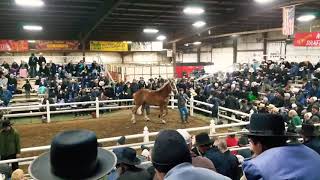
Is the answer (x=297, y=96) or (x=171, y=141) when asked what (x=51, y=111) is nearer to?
(x=297, y=96)

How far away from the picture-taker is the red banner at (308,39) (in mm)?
21125

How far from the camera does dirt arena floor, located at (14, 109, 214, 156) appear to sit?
12.4 metres

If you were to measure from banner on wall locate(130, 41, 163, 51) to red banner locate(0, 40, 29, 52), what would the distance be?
10159 millimetres

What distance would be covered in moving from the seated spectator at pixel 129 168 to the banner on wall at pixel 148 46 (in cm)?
2469

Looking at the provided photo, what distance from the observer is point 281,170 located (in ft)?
6.70

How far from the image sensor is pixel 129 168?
378 centimetres

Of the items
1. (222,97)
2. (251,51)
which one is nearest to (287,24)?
(222,97)

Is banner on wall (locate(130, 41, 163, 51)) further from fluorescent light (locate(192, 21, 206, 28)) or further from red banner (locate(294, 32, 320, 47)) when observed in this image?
red banner (locate(294, 32, 320, 47))

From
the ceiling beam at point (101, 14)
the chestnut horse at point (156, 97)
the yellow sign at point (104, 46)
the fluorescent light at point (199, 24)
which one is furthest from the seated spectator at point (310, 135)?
the yellow sign at point (104, 46)

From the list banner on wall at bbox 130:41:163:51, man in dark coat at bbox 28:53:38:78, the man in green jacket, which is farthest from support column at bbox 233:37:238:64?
the man in green jacket

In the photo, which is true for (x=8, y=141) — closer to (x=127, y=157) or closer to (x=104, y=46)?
(x=127, y=157)

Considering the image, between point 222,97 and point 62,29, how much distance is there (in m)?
12.4

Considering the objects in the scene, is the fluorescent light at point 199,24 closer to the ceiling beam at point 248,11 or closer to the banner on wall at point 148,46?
the ceiling beam at point 248,11

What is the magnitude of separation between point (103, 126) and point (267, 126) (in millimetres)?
11806
